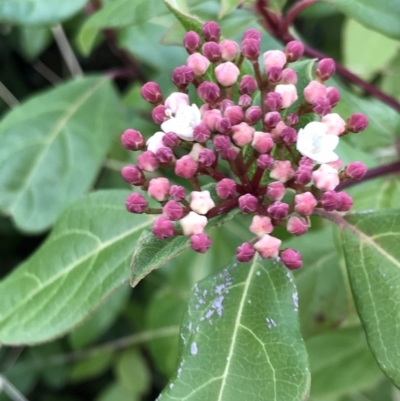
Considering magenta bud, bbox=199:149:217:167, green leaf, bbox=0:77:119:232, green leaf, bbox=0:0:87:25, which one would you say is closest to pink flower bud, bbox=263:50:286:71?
magenta bud, bbox=199:149:217:167

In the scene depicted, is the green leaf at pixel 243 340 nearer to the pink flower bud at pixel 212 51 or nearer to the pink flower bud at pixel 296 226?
the pink flower bud at pixel 296 226

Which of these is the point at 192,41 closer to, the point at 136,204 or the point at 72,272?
the point at 136,204

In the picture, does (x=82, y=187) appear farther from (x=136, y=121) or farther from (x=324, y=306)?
(x=324, y=306)

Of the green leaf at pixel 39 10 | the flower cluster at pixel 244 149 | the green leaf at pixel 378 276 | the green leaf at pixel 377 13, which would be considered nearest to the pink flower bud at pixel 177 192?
the flower cluster at pixel 244 149

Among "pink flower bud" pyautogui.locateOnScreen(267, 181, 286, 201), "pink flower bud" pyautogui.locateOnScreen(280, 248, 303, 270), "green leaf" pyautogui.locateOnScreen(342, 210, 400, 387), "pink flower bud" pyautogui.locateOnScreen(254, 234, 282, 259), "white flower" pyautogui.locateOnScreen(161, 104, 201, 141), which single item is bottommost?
"green leaf" pyautogui.locateOnScreen(342, 210, 400, 387)

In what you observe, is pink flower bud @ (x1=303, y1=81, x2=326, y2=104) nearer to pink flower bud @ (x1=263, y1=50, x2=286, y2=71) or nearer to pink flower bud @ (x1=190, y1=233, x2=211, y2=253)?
pink flower bud @ (x1=263, y1=50, x2=286, y2=71)

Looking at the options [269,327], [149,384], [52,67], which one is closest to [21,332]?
[269,327]
